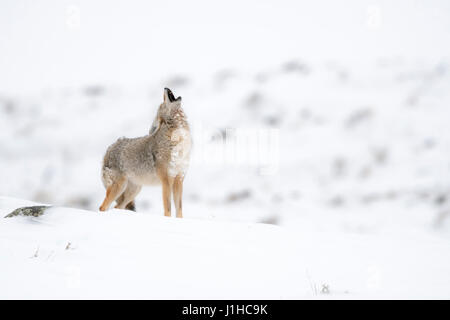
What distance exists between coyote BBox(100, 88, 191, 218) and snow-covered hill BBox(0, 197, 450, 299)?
5.17 feet

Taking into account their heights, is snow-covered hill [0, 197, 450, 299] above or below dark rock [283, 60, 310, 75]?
below

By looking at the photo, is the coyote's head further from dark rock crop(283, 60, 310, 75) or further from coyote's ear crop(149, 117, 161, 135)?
dark rock crop(283, 60, 310, 75)

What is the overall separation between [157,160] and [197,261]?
308 cm

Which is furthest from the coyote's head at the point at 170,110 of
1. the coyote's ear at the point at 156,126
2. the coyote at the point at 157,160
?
the coyote's ear at the point at 156,126

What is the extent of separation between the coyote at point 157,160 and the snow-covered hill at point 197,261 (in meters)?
1.58

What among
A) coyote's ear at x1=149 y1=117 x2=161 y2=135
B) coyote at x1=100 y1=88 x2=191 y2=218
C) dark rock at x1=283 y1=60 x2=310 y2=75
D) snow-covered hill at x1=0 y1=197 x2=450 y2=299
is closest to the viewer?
snow-covered hill at x1=0 y1=197 x2=450 y2=299

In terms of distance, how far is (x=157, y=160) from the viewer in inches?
281

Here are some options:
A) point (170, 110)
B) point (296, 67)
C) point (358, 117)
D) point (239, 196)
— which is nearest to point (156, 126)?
point (170, 110)

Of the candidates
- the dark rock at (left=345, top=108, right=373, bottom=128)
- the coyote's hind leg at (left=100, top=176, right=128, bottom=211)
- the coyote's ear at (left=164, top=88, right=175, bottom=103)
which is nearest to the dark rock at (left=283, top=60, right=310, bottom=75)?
the dark rock at (left=345, top=108, right=373, bottom=128)

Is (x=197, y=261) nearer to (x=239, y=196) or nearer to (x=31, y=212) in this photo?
(x=31, y=212)

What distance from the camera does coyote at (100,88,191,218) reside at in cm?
709
